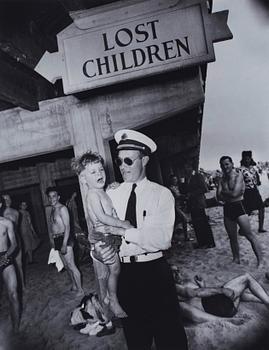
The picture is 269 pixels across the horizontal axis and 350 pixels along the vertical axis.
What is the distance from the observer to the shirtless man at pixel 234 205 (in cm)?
263

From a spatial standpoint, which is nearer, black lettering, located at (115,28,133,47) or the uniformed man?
the uniformed man

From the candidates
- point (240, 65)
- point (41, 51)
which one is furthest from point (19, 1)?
point (240, 65)

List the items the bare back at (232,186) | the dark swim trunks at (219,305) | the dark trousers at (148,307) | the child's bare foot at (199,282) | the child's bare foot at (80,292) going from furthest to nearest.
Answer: the child's bare foot at (80,292) < the bare back at (232,186) < the child's bare foot at (199,282) < the dark swim trunks at (219,305) < the dark trousers at (148,307)

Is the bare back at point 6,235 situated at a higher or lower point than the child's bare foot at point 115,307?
higher

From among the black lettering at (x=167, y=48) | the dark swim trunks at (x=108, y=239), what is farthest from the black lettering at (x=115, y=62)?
the dark swim trunks at (x=108, y=239)

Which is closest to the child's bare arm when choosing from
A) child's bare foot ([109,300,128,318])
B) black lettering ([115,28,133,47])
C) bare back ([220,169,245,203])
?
child's bare foot ([109,300,128,318])

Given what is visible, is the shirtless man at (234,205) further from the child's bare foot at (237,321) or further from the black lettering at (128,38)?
the black lettering at (128,38)

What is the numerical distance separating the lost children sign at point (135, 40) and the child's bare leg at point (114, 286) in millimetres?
1304

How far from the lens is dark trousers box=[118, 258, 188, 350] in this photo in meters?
1.71

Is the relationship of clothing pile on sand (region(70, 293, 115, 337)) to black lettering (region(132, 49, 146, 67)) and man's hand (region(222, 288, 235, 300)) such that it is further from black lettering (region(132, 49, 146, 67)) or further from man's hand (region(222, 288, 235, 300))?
black lettering (region(132, 49, 146, 67))

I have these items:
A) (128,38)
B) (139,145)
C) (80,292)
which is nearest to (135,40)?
(128,38)

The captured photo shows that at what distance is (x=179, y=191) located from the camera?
139 inches

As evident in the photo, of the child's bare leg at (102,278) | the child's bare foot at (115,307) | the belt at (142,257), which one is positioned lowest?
the child's bare foot at (115,307)

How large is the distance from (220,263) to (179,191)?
1063 mm
